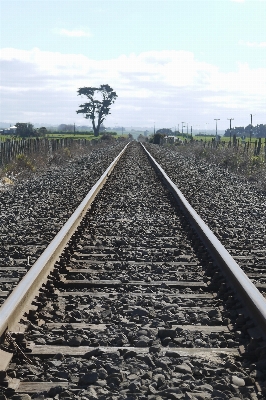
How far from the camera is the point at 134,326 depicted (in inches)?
168

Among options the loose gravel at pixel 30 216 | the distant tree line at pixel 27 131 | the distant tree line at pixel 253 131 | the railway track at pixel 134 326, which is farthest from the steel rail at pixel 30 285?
the distant tree line at pixel 253 131

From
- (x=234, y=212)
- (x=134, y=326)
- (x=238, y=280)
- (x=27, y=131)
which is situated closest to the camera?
(x=134, y=326)

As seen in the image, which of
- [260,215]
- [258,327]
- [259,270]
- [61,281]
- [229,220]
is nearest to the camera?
[258,327]

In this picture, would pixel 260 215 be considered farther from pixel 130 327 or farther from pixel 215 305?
pixel 130 327

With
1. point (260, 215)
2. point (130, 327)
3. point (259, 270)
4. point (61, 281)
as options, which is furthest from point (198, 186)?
point (130, 327)

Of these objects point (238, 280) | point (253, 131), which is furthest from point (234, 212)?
point (253, 131)

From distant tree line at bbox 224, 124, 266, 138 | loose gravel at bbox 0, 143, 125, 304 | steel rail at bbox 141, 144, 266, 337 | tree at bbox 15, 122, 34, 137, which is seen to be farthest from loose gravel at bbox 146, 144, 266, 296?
distant tree line at bbox 224, 124, 266, 138

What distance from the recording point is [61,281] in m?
5.37

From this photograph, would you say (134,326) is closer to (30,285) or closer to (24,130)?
(30,285)

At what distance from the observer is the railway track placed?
3.36 m

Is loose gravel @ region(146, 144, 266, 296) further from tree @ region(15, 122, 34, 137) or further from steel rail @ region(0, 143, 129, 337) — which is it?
tree @ region(15, 122, 34, 137)

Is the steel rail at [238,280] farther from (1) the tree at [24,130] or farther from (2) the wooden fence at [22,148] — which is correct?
(1) the tree at [24,130]

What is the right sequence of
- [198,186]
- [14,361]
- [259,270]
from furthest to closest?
1. [198,186]
2. [259,270]
3. [14,361]

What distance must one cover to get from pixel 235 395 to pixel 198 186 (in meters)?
11.5
